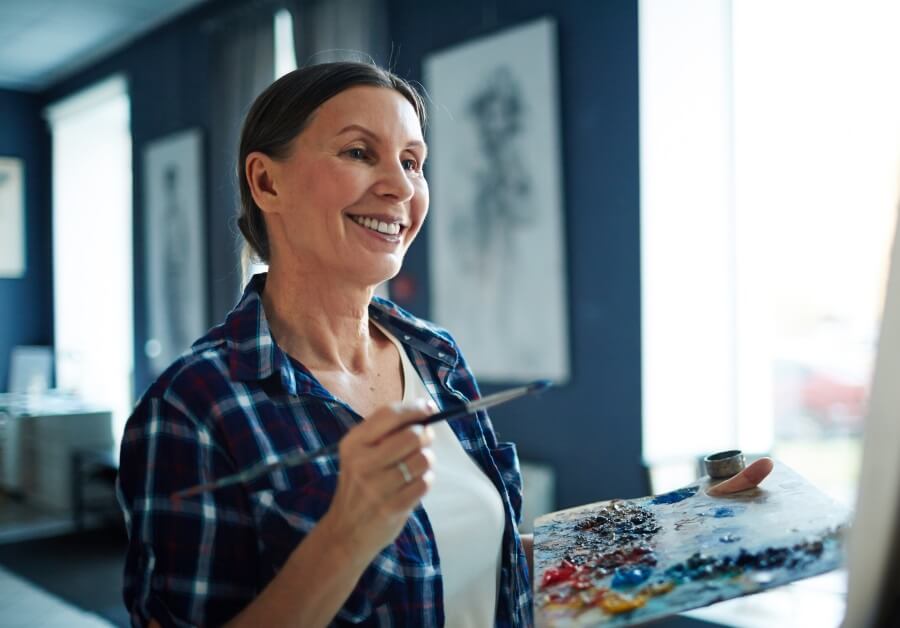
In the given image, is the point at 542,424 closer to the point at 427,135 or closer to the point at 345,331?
the point at 427,135

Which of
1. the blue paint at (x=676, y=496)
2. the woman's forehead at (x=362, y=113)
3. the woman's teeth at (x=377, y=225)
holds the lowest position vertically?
the blue paint at (x=676, y=496)

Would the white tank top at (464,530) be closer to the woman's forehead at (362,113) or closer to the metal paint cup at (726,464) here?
the metal paint cup at (726,464)

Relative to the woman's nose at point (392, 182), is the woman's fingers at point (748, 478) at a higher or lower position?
lower

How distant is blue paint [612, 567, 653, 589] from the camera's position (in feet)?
2.64

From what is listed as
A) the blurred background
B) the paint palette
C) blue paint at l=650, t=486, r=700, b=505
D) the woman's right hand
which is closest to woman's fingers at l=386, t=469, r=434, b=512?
the woman's right hand

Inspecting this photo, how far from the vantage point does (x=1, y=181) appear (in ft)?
24.9

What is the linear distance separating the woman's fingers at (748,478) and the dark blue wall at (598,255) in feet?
7.77

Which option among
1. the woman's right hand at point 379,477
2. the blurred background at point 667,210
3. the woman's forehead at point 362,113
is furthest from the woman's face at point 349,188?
the blurred background at point 667,210

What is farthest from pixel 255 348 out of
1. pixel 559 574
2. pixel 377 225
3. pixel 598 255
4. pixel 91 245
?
pixel 91 245

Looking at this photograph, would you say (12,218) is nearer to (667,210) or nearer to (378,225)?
(667,210)

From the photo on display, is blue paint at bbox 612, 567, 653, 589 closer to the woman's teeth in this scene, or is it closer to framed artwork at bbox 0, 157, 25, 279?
the woman's teeth

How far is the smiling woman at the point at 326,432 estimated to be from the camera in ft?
2.96

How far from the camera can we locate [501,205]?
3.82 m

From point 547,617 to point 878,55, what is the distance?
3.08m
